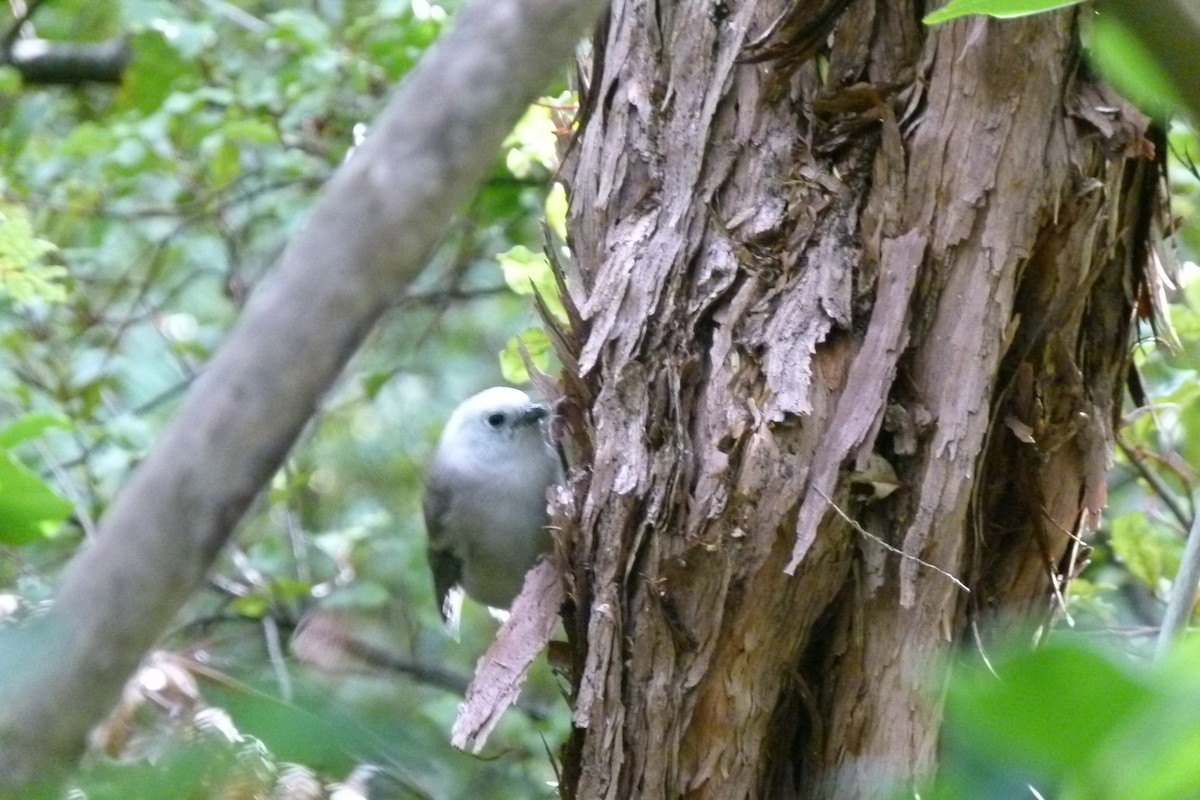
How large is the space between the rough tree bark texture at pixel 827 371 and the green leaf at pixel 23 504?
0.70 m

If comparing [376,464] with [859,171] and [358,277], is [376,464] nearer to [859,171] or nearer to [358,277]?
[859,171]

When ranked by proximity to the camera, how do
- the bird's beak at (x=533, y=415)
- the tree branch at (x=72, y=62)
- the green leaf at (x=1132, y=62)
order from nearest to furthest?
the green leaf at (x=1132, y=62), the bird's beak at (x=533, y=415), the tree branch at (x=72, y=62)

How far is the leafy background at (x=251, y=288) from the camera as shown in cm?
201

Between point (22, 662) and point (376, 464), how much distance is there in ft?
10.2

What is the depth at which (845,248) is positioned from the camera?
136cm

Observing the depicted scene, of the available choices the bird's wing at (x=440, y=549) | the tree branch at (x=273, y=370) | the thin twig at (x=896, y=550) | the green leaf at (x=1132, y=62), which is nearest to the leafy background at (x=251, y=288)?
the thin twig at (x=896, y=550)

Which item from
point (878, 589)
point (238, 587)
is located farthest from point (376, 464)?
point (878, 589)

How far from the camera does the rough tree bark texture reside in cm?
131

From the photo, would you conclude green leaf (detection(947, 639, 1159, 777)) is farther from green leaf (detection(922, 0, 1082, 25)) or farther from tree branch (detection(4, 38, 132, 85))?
tree branch (detection(4, 38, 132, 85))

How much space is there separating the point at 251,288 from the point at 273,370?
2.93m

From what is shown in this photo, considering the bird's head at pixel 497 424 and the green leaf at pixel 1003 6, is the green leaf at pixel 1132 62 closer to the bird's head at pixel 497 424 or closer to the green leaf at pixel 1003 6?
the green leaf at pixel 1003 6

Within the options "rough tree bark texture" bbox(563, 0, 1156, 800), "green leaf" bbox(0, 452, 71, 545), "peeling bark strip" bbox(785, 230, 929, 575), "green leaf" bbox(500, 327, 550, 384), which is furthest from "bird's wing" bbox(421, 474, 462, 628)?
"green leaf" bbox(0, 452, 71, 545)

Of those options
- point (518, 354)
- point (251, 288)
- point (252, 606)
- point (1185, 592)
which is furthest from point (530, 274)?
point (251, 288)

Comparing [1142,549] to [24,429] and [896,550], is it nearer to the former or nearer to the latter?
[896,550]
